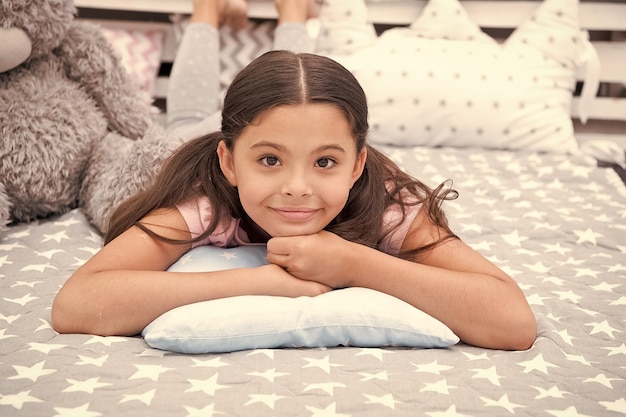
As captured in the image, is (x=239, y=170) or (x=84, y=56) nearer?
(x=239, y=170)

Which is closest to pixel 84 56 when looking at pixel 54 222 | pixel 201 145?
pixel 54 222

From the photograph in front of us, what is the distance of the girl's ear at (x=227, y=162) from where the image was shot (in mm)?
1138

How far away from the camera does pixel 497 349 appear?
1043 mm

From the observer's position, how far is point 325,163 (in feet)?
3.52

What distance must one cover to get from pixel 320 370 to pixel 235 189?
1.36 feet

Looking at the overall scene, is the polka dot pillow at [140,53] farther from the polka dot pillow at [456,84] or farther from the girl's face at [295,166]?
the girl's face at [295,166]

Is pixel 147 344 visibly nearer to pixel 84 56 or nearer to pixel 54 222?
pixel 54 222

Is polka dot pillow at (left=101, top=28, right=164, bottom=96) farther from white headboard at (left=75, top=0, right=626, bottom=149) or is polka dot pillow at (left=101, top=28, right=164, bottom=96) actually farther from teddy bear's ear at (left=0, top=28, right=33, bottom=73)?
teddy bear's ear at (left=0, top=28, right=33, bottom=73)

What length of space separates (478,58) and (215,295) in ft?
4.98

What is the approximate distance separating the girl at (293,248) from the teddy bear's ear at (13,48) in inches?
25.7

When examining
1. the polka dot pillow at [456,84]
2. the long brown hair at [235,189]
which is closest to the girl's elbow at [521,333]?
the long brown hair at [235,189]

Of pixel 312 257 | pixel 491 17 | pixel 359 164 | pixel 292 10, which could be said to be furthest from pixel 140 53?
pixel 312 257

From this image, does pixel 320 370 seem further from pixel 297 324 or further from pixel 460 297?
pixel 460 297

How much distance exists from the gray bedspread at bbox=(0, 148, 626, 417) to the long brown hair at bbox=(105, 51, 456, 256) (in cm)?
21
